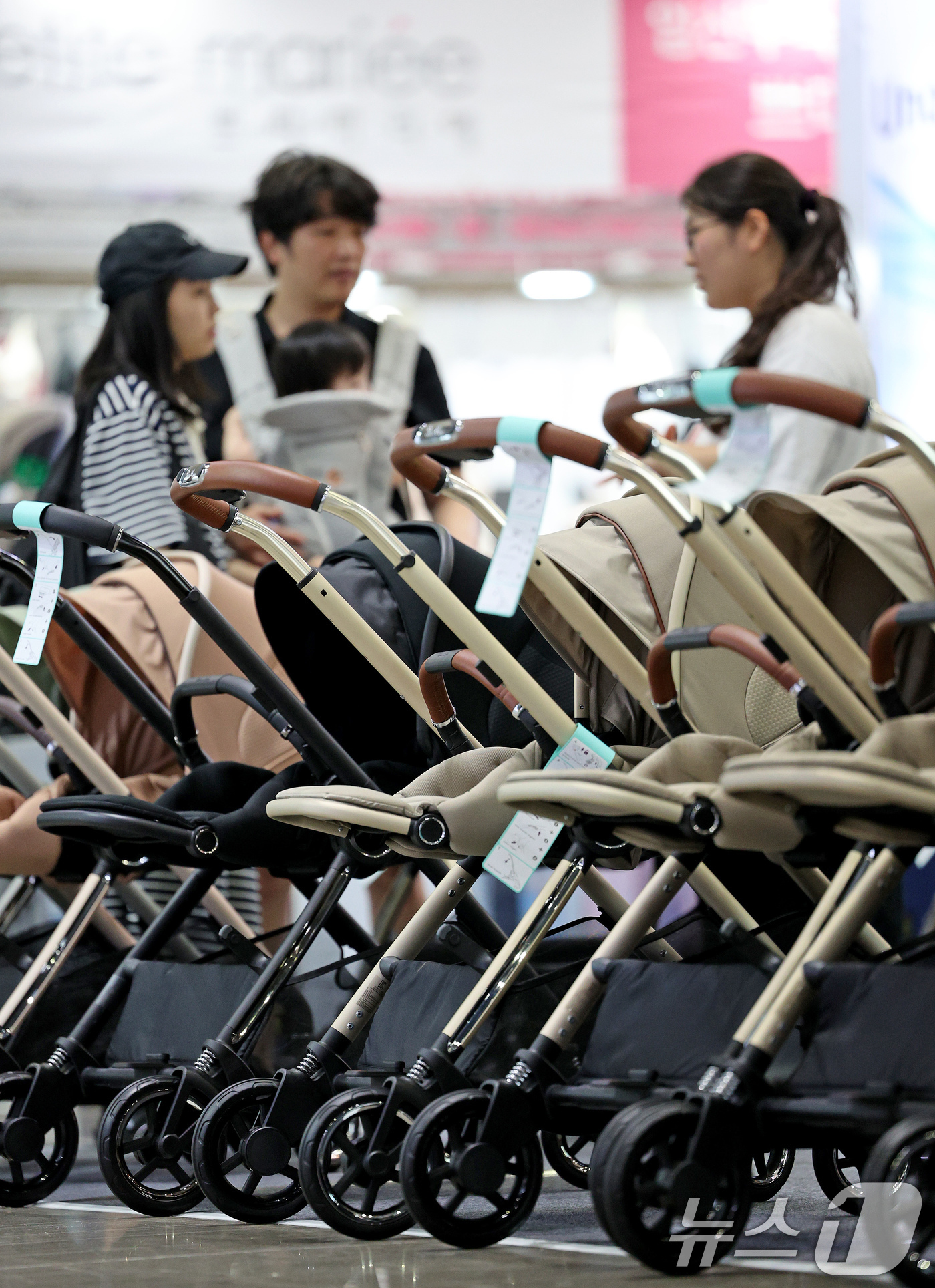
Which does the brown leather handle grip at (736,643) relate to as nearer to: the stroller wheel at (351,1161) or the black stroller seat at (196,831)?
the stroller wheel at (351,1161)

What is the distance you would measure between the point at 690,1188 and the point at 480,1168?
0.94ft

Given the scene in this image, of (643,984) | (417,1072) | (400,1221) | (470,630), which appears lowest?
(400,1221)

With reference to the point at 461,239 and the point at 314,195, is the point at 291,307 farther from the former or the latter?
the point at 461,239

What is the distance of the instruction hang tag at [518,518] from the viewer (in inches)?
76.8

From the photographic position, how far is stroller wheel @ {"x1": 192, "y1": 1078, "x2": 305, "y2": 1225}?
92.0 inches

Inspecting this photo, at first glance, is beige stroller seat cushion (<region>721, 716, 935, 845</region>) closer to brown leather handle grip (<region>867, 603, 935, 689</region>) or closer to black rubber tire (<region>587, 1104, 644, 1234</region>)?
brown leather handle grip (<region>867, 603, 935, 689</region>)

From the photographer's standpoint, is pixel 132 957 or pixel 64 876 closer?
pixel 132 957

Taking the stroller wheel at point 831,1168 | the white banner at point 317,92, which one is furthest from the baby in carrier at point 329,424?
the white banner at point 317,92

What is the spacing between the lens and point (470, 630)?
2.37 meters

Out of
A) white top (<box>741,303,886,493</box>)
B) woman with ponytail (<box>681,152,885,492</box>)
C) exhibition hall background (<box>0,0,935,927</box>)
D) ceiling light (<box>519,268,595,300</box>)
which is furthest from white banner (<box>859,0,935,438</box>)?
ceiling light (<box>519,268,595,300</box>)

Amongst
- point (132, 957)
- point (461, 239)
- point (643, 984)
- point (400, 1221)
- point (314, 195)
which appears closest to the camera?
point (643, 984)

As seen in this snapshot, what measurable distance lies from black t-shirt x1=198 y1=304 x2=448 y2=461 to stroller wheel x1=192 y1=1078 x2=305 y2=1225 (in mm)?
2083

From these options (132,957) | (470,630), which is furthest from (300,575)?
(132,957)

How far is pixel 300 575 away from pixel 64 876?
0.87 meters
